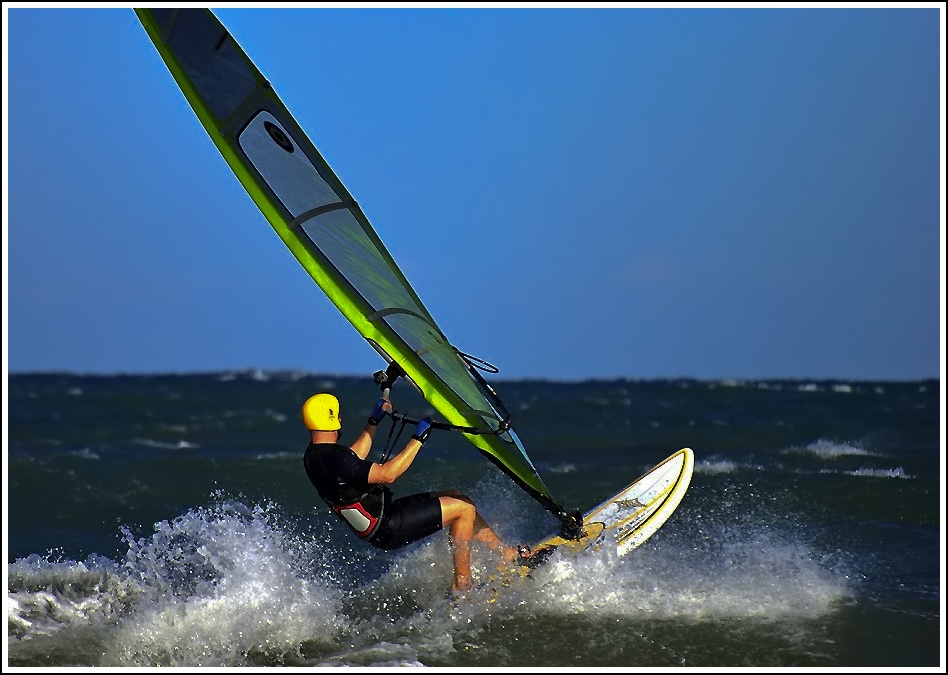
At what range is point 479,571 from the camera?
16.0 feet

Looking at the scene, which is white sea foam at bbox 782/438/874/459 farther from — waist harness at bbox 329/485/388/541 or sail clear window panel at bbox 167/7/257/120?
sail clear window panel at bbox 167/7/257/120

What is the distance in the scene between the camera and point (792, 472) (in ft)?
30.4

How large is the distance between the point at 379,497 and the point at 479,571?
704 mm

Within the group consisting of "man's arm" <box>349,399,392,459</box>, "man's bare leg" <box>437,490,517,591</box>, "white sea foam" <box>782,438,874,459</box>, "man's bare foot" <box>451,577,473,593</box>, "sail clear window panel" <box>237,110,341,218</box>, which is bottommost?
"man's bare foot" <box>451,577,473,593</box>

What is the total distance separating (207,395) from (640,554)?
60.2 ft

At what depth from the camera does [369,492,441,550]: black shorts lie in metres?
4.58

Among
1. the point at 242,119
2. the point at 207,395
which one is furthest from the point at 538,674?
the point at 207,395

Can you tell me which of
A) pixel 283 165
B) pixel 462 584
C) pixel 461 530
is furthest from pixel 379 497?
pixel 283 165

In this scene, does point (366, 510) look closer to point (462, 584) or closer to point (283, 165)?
point (462, 584)

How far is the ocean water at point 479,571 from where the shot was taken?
14.7ft

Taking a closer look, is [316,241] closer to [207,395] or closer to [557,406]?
[557,406]

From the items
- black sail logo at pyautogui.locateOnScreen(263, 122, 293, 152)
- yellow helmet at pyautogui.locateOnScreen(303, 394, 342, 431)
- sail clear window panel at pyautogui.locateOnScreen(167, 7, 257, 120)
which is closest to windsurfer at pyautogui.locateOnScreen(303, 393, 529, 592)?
yellow helmet at pyautogui.locateOnScreen(303, 394, 342, 431)

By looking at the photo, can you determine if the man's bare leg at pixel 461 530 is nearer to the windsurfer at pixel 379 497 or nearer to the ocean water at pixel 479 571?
the windsurfer at pixel 379 497

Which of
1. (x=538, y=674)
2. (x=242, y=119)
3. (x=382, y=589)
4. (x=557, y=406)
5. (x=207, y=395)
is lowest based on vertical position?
(x=538, y=674)
